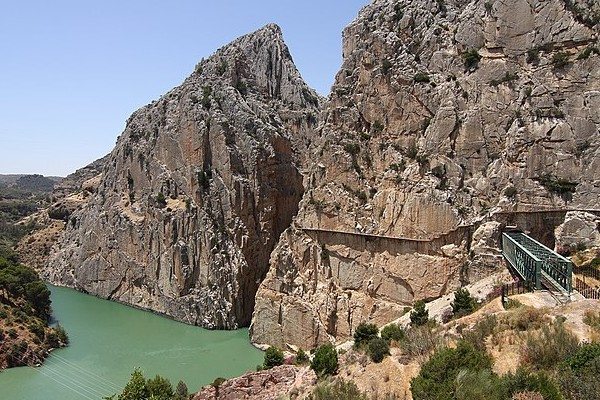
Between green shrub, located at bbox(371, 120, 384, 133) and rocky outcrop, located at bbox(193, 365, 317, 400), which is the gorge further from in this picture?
rocky outcrop, located at bbox(193, 365, 317, 400)

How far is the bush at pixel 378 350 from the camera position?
17047mm

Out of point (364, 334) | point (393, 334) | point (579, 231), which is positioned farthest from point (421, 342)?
point (579, 231)

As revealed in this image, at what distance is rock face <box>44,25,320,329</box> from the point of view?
46906mm

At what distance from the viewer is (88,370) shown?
110 ft

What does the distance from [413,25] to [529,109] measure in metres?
10.4

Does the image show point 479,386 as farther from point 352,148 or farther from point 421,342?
point 352,148

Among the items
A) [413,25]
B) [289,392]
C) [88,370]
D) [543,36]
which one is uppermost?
[413,25]

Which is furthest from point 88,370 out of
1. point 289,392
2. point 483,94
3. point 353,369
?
point 483,94

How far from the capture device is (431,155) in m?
29.9

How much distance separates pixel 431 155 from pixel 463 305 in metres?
11.5

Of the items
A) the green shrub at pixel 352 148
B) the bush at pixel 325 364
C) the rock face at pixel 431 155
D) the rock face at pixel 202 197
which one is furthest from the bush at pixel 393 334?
the rock face at pixel 202 197

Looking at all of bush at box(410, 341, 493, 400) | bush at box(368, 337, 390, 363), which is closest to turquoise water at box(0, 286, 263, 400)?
bush at box(368, 337, 390, 363)

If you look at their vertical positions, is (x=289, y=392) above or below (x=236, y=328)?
above

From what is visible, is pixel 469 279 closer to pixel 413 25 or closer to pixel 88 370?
pixel 413 25
